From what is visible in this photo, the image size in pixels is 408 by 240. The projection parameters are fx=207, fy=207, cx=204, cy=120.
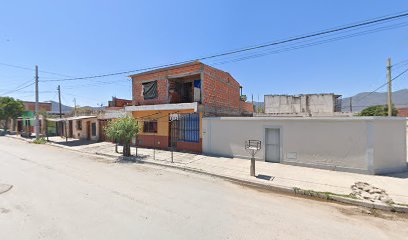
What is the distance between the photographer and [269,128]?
A: 1158 centimetres

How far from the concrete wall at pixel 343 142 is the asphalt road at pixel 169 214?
13.2 ft

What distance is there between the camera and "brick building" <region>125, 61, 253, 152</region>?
1481 centimetres

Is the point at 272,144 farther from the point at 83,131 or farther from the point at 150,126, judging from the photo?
the point at 83,131

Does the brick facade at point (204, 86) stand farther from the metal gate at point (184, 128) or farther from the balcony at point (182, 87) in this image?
the metal gate at point (184, 128)

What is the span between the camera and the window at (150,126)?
17259mm

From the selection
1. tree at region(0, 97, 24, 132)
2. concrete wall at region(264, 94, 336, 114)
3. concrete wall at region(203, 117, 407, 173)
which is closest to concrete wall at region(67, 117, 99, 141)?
tree at region(0, 97, 24, 132)

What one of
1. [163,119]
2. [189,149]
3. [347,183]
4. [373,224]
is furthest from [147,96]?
[373,224]

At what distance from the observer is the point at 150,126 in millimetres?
17562

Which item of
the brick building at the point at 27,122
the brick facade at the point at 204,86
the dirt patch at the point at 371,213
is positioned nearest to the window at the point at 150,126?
the brick facade at the point at 204,86

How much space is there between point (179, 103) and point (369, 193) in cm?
1213

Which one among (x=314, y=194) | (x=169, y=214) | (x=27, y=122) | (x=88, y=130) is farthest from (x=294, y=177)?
(x=27, y=122)

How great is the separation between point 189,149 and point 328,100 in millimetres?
20669

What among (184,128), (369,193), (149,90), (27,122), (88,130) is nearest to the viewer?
(369,193)

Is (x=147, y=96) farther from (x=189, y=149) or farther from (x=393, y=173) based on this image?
(x=393, y=173)
